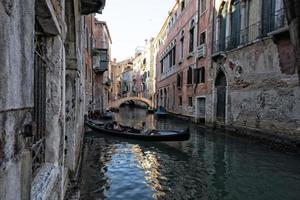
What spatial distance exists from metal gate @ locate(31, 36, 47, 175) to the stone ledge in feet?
0.24

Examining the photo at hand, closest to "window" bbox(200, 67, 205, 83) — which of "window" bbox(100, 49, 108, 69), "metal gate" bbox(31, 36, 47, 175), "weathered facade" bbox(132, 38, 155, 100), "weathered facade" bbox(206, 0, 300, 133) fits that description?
"weathered facade" bbox(206, 0, 300, 133)

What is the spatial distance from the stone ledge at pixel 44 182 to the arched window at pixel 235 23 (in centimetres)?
1187

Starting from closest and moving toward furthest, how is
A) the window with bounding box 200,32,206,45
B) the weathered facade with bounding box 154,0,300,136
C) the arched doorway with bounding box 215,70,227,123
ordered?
1. the weathered facade with bounding box 154,0,300,136
2. the arched doorway with bounding box 215,70,227,123
3. the window with bounding box 200,32,206,45

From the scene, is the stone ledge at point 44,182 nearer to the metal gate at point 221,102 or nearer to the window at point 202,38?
the metal gate at point 221,102

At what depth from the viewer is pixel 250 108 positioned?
11867 mm

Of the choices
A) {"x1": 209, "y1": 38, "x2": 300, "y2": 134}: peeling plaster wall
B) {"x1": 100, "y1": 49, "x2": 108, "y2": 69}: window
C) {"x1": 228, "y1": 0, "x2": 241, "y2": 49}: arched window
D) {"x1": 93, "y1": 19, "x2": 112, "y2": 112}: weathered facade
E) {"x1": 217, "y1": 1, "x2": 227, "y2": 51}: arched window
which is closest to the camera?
{"x1": 209, "y1": 38, "x2": 300, "y2": 134}: peeling plaster wall

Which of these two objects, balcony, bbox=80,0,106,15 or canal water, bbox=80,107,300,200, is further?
balcony, bbox=80,0,106,15

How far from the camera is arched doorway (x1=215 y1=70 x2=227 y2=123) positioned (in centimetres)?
1470

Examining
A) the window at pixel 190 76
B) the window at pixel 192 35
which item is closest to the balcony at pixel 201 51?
the window at pixel 190 76

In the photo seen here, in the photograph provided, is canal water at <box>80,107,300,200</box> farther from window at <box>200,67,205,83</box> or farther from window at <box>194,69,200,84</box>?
window at <box>194,69,200,84</box>

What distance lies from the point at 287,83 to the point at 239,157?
2721 mm

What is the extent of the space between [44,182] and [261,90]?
387 inches

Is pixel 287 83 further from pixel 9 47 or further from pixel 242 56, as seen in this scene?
pixel 9 47

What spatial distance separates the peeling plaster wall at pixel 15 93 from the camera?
1147 mm
